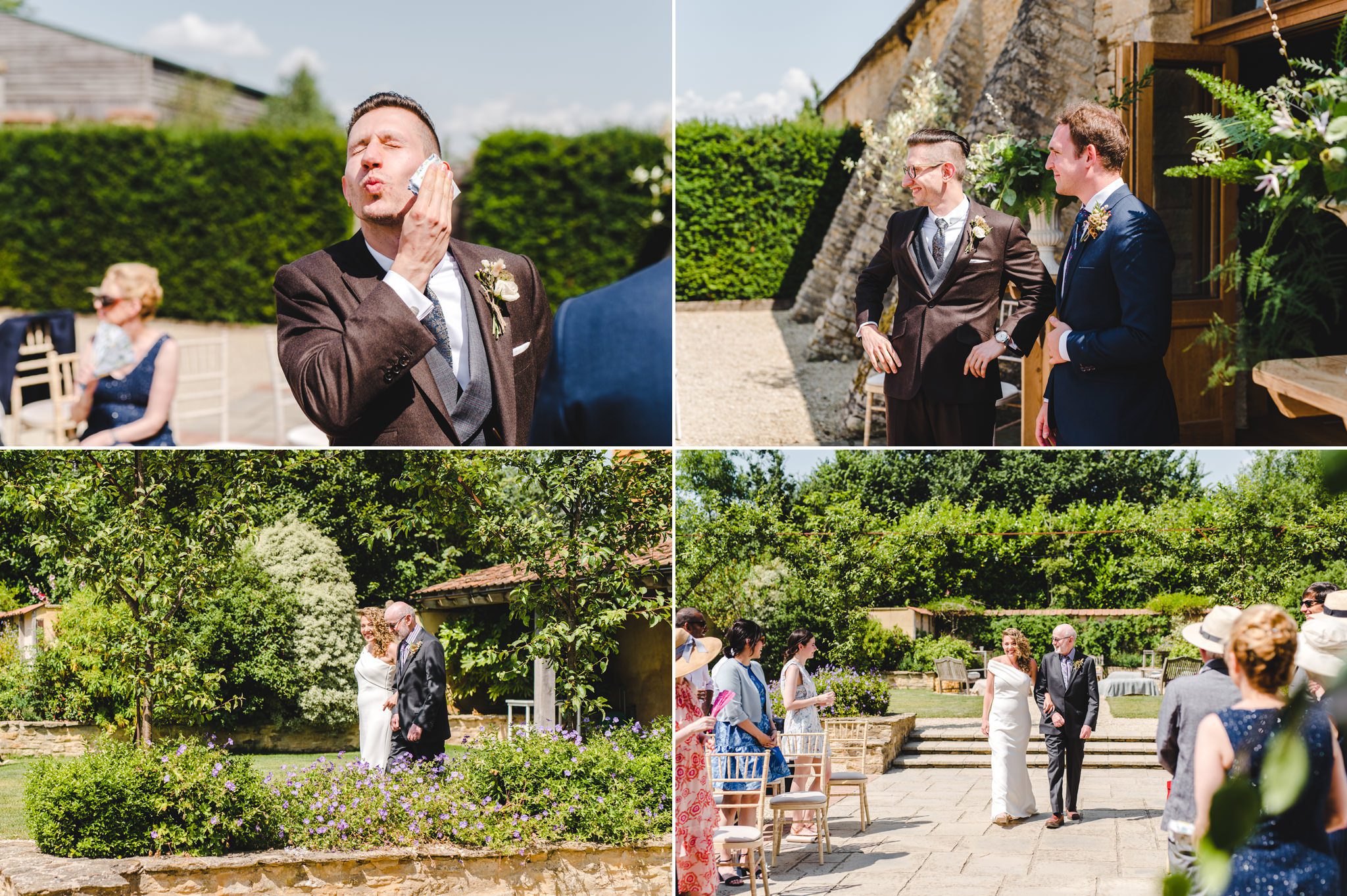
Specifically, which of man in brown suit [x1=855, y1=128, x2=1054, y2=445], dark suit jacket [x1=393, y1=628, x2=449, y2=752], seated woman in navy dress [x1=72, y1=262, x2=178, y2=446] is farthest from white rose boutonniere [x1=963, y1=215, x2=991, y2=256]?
seated woman in navy dress [x1=72, y1=262, x2=178, y2=446]

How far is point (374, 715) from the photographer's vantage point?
4070 mm

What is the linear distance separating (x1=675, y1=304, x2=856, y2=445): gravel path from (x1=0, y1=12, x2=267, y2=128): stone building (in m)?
20.8

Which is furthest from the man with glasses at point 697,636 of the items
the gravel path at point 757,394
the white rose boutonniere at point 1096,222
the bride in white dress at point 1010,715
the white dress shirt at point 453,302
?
the white rose boutonniere at point 1096,222

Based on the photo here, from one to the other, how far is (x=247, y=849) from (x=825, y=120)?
363 inches

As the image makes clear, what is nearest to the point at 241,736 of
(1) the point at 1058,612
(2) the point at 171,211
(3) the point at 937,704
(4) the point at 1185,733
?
(3) the point at 937,704

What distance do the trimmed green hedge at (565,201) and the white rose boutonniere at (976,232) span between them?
29.3ft

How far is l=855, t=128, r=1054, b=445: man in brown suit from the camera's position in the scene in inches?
136

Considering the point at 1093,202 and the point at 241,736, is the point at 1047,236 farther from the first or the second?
the point at 241,736

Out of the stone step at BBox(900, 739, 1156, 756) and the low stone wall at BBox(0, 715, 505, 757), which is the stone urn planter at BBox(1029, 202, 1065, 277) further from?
the low stone wall at BBox(0, 715, 505, 757)

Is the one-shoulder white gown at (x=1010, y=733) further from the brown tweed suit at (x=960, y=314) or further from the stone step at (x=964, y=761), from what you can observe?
the brown tweed suit at (x=960, y=314)

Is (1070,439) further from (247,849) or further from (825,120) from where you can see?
(825,120)

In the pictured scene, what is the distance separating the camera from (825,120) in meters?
11.2

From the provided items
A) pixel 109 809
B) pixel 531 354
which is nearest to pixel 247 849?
pixel 109 809

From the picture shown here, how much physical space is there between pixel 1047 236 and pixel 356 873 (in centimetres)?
331
